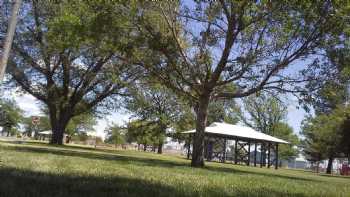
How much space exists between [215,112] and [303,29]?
54.0 m

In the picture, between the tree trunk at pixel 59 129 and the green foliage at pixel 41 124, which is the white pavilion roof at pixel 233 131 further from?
the green foliage at pixel 41 124

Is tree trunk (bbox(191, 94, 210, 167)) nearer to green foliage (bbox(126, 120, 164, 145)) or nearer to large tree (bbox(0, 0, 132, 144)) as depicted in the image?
large tree (bbox(0, 0, 132, 144))

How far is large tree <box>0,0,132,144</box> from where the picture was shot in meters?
19.8

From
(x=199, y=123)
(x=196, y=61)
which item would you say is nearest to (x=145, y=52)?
(x=196, y=61)

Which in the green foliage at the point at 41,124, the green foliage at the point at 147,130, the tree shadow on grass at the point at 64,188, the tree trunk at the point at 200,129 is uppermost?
the green foliage at the point at 41,124

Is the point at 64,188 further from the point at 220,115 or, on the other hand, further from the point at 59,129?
the point at 220,115

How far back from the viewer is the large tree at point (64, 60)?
1977 cm

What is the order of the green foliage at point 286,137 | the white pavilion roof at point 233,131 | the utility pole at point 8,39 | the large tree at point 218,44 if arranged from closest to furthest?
the utility pole at point 8,39 < the large tree at point 218,44 < the white pavilion roof at point 233,131 < the green foliage at point 286,137

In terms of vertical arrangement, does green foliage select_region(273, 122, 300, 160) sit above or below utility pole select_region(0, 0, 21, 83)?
above

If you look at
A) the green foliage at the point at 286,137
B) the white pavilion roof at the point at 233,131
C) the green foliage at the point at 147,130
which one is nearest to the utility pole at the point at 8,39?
the white pavilion roof at the point at 233,131

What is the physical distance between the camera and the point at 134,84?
114 ft

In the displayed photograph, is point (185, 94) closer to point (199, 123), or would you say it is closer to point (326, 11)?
point (199, 123)

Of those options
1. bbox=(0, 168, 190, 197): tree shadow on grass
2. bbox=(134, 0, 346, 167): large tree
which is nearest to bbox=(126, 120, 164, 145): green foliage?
bbox=(134, 0, 346, 167): large tree

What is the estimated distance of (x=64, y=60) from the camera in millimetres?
37375
